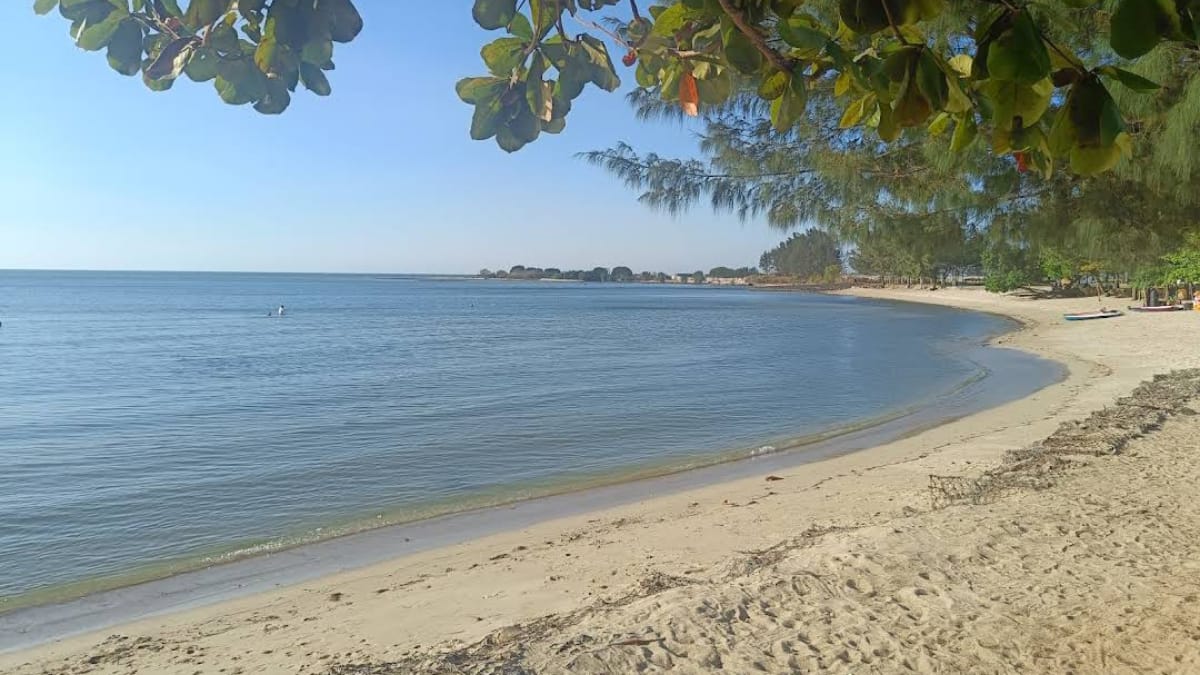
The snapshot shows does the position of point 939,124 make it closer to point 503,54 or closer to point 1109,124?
point 1109,124

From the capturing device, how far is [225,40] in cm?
166

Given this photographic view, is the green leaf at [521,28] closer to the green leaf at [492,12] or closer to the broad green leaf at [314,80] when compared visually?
the green leaf at [492,12]

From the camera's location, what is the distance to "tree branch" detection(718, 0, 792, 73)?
1.41 m

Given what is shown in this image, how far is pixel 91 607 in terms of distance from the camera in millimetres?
6863

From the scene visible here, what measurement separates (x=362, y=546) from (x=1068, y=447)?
→ 8.20m

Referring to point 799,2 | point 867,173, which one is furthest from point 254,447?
point 799,2

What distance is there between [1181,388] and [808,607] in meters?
12.7

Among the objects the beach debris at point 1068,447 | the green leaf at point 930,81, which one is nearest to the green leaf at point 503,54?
the green leaf at point 930,81

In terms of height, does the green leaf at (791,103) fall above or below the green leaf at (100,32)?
below

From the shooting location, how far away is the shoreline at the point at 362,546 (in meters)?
6.71

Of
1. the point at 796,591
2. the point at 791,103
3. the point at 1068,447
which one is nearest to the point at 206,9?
the point at 791,103

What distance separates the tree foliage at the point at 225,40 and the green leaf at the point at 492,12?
0.78 ft

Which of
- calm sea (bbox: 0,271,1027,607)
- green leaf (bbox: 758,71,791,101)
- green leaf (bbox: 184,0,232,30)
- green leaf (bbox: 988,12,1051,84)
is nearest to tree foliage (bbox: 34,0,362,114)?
green leaf (bbox: 184,0,232,30)

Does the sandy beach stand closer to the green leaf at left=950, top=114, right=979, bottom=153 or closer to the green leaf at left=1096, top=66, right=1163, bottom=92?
the green leaf at left=950, top=114, right=979, bottom=153
